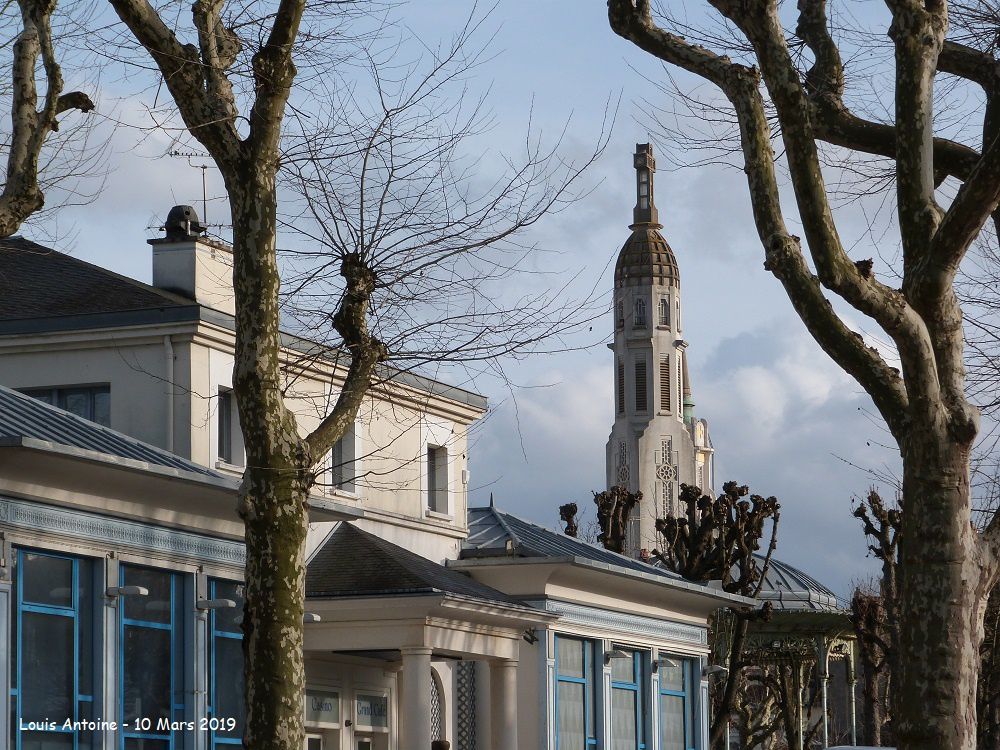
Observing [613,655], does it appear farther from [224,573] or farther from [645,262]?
[645,262]

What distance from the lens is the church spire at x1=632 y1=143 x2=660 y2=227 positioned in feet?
473

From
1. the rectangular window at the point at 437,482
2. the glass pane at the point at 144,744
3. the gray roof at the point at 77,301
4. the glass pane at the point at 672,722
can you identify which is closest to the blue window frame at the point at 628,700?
the glass pane at the point at 672,722

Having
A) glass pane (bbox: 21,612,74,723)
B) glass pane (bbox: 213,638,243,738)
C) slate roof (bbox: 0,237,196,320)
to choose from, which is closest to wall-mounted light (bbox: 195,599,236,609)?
glass pane (bbox: 213,638,243,738)

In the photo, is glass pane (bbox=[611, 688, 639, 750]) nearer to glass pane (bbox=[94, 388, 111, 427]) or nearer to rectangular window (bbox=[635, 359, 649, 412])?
glass pane (bbox=[94, 388, 111, 427])

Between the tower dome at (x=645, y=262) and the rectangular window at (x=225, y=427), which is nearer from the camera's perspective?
the rectangular window at (x=225, y=427)

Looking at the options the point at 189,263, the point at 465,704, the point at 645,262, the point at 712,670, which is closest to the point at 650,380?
the point at 645,262

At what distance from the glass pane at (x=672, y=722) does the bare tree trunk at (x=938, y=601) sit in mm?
20676

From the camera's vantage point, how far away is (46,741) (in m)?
17.2

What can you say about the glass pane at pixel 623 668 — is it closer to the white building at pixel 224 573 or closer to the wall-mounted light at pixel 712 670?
the white building at pixel 224 573

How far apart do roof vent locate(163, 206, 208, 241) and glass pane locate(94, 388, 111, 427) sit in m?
2.38

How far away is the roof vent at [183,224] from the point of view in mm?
23891

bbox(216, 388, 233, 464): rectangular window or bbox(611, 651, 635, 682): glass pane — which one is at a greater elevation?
bbox(216, 388, 233, 464): rectangular window

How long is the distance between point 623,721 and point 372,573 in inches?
303

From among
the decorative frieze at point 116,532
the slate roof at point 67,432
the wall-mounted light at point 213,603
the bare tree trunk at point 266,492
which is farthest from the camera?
the wall-mounted light at point 213,603
